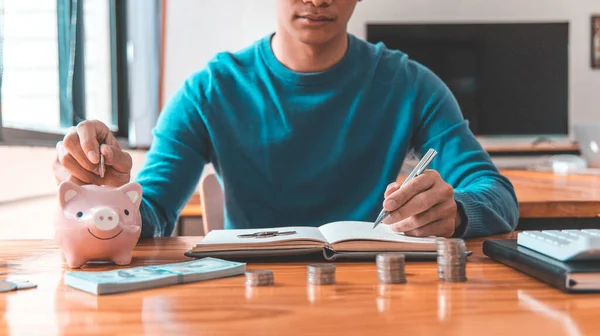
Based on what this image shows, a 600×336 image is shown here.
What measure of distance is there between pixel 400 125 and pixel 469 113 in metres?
3.44

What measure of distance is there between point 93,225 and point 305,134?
0.74m

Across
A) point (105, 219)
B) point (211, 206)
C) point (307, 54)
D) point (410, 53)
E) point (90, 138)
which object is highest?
point (410, 53)

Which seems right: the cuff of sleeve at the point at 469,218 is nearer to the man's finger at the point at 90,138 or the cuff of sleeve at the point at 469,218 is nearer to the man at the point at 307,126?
the man at the point at 307,126

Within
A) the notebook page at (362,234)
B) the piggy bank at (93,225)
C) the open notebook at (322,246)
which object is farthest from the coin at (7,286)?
the notebook page at (362,234)

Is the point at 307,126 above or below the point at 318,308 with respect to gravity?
above

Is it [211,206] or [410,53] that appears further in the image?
[410,53]

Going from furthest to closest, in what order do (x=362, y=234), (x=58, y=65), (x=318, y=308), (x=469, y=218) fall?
(x=58, y=65), (x=469, y=218), (x=362, y=234), (x=318, y=308)

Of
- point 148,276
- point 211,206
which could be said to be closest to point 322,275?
point 148,276

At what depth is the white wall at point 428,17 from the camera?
4.47 m

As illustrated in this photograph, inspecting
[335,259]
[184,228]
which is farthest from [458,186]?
[184,228]

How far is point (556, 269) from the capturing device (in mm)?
727

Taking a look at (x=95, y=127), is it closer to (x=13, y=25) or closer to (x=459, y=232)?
(x=459, y=232)

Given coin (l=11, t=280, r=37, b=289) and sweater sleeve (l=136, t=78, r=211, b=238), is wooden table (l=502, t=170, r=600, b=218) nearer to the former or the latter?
sweater sleeve (l=136, t=78, r=211, b=238)

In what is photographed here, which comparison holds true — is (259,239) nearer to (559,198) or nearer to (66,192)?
(66,192)
